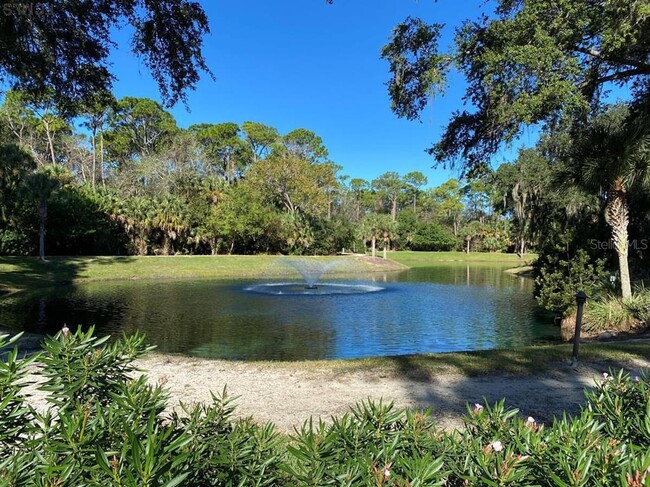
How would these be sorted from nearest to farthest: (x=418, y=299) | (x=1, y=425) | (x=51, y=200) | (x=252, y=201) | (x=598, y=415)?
(x=1, y=425) → (x=598, y=415) → (x=418, y=299) → (x=51, y=200) → (x=252, y=201)

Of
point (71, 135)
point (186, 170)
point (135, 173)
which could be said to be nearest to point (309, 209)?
point (186, 170)

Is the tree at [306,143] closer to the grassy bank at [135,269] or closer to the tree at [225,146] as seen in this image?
the tree at [225,146]

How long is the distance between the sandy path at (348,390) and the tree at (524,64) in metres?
5.33

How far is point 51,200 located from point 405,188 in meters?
78.8

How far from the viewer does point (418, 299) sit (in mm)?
22281

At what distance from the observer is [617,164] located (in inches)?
453

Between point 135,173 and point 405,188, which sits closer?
point 135,173

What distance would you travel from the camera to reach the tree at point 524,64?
28.9 ft

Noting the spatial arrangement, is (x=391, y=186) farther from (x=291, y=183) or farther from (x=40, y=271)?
(x=40, y=271)

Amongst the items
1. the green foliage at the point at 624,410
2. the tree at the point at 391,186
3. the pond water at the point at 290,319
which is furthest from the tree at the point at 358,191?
the green foliage at the point at 624,410

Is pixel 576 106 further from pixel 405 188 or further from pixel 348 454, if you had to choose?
pixel 405 188

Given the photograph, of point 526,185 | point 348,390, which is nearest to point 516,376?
point 348,390

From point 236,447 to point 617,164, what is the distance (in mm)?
12709

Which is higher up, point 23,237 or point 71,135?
point 71,135
